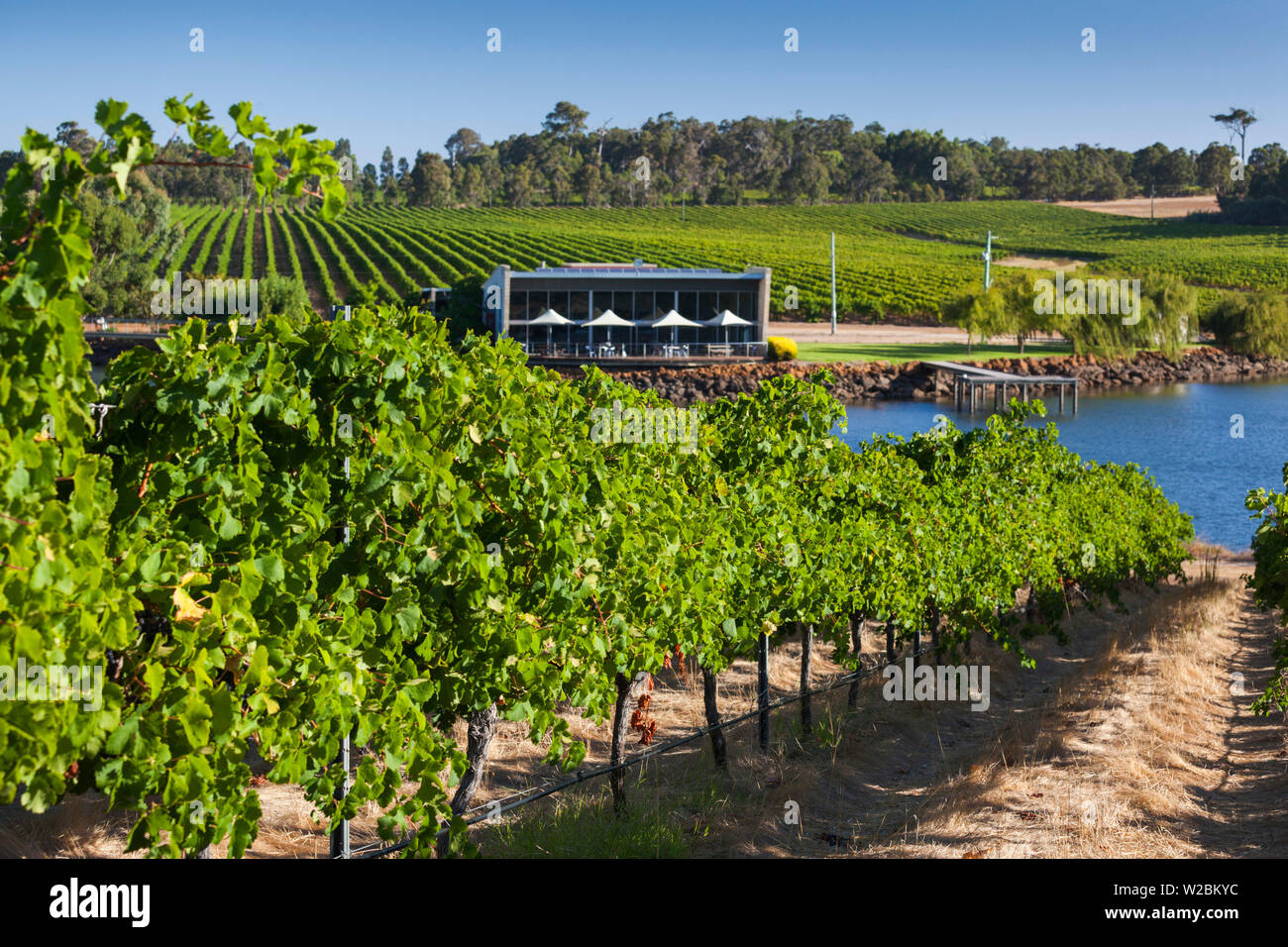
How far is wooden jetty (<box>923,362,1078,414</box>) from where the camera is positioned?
58.3 metres

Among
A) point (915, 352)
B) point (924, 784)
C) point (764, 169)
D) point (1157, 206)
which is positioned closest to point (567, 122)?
point (764, 169)

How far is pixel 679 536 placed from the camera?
23.9ft

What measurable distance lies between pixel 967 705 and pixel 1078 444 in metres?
40.8

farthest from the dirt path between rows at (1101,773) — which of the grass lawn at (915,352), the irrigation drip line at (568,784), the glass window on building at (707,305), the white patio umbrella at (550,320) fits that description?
the grass lawn at (915,352)

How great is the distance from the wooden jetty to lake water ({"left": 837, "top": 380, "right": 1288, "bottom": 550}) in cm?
93

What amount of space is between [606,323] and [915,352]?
78.5ft

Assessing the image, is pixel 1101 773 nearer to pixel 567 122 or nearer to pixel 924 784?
pixel 924 784

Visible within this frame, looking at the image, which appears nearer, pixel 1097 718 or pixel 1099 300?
pixel 1097 718

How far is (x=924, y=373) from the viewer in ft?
203

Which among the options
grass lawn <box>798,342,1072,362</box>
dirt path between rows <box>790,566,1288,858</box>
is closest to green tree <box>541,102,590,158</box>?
grass lawn <box>798,342,1072,362</box>

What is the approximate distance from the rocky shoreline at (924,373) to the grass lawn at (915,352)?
1.60 metres

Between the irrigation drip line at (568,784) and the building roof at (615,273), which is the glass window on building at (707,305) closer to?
the building roof at (615,273)
